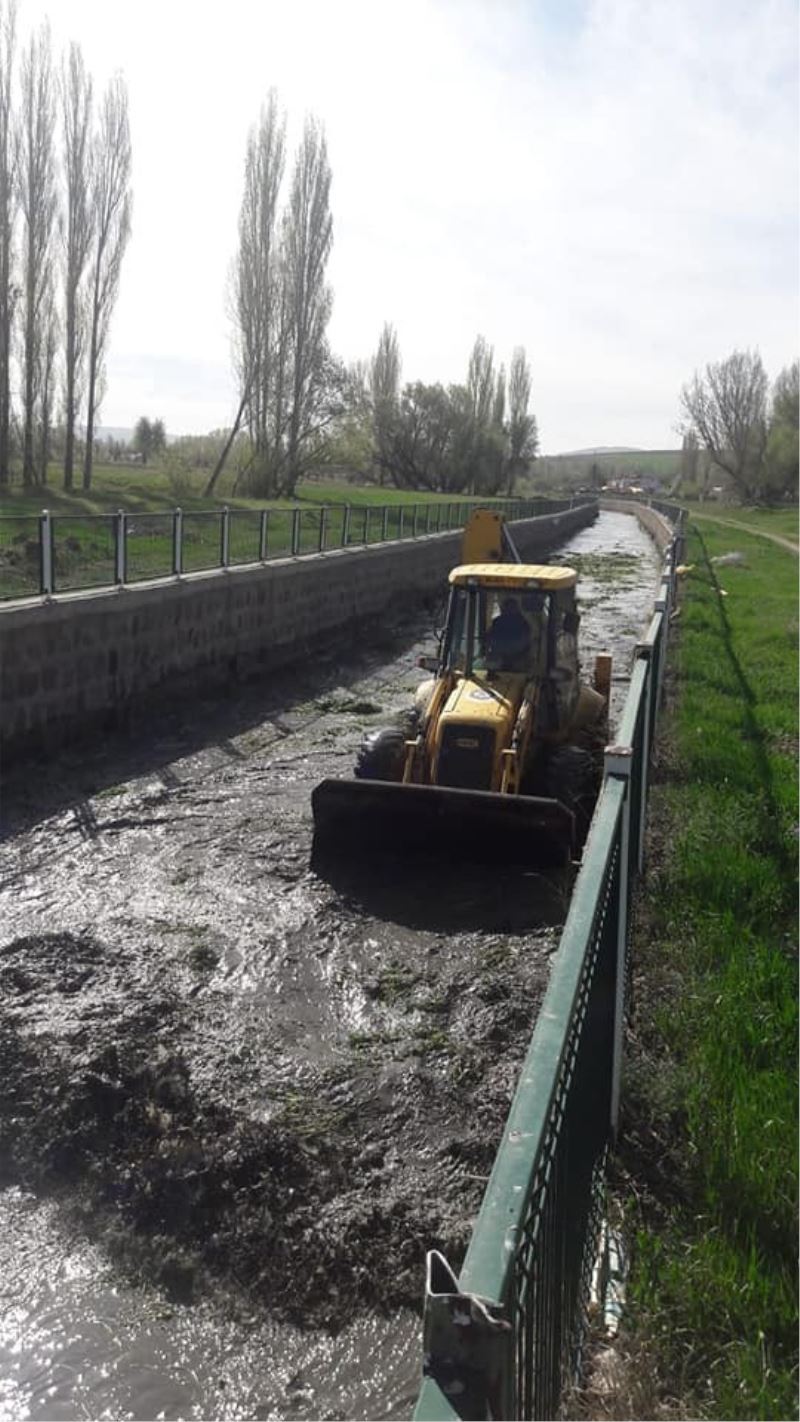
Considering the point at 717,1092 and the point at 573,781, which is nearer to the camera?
the point at 717,1092

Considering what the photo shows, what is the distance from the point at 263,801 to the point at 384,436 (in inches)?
2694

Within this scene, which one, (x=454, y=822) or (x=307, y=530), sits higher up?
(x=307, y=530)

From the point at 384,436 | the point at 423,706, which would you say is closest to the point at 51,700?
the point at 423,706

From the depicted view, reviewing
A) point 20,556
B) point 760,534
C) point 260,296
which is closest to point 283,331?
point 260,296

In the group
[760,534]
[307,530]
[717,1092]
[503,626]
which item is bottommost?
[717,1092]

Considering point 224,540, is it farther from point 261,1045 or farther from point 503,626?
point 261,1045

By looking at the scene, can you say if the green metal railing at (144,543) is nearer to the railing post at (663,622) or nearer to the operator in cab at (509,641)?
the operator in cab at (509,641)

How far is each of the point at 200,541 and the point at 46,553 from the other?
4744 mm

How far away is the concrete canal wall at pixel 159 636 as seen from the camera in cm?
1290

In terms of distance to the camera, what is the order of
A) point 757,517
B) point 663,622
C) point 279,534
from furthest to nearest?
point 757,517 < point 279,534 < point 663,622

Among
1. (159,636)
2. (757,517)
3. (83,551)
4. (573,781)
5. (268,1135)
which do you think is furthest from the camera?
(757,517)

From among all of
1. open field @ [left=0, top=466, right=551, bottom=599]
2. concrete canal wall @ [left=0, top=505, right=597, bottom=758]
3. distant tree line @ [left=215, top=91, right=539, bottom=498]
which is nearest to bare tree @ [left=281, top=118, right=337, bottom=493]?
distant tree line @ [left=215, top=91, right=539, bottom=498]

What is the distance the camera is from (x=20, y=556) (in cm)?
1344

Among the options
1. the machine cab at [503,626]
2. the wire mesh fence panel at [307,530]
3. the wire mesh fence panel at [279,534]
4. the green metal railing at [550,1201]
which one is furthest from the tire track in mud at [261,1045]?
the wire mesh fence panel at [307,530]
